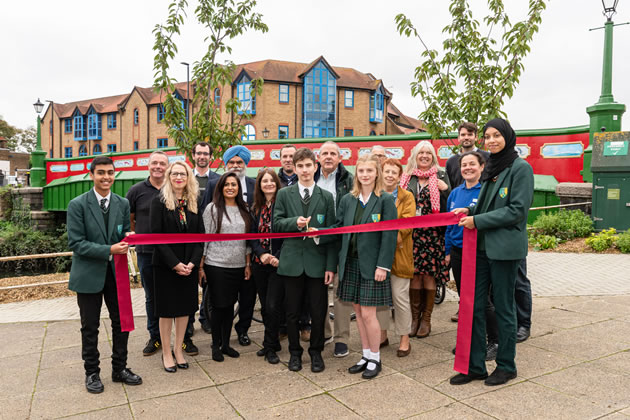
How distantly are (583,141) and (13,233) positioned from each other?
25.4m

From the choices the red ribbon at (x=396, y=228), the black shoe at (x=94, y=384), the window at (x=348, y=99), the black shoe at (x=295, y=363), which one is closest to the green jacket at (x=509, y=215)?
the red ribbon at (x=396, y=228)

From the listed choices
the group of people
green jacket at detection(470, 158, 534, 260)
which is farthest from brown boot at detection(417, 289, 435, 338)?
green jacket at detection(470, 158, 534, 260)

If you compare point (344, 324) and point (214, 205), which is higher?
point (214, 205)

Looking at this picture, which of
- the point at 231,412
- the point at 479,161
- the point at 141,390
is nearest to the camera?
the point at 231,412

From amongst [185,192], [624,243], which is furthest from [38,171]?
[624,243]

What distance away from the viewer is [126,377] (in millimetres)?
3668

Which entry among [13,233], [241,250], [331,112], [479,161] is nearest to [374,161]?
[479,161]

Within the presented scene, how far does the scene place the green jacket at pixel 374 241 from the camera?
377 centimetres

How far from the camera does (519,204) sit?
128 inches

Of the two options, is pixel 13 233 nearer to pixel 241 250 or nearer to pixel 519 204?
pixel 241 250

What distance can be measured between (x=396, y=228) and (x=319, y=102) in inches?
1433

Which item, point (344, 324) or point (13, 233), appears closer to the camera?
point (344, 324)

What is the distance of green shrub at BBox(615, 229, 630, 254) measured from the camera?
9.20 metres

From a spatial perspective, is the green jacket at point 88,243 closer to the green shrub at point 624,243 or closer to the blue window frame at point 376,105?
the green shrub at point 624,243
